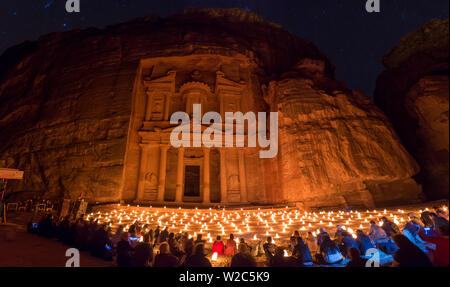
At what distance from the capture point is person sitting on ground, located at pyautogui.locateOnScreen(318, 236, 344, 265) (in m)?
5.61

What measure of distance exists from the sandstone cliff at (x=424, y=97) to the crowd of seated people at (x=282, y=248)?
13.4 meters

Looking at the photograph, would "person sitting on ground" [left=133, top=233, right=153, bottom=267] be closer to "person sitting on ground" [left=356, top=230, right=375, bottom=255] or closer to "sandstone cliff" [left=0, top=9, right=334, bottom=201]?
"person sitting on ground" [left=356, top=230, right=375, bottom=255]

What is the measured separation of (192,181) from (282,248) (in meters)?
16.3

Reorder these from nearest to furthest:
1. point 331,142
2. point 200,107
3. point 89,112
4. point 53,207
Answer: point 53,207, point 331,142, point 89,112, point 200,107

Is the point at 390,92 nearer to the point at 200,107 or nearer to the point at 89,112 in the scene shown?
the point at 200,107

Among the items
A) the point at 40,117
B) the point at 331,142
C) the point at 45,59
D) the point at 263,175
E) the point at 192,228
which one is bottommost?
the point at 192,228

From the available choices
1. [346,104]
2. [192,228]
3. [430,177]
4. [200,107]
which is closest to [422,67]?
[346,104]

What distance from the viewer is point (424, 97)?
16578mm

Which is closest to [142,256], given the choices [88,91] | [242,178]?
[242,178]

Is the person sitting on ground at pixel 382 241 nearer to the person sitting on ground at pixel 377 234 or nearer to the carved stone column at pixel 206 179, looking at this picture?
the person sitting on ground at pixel 377 234

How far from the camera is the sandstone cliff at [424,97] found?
53.8 ft

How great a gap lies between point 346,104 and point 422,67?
8261 millimetres

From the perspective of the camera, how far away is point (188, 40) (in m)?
22.5

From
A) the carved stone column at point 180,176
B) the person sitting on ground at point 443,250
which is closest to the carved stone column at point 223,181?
the carved stone column at point 180,176
